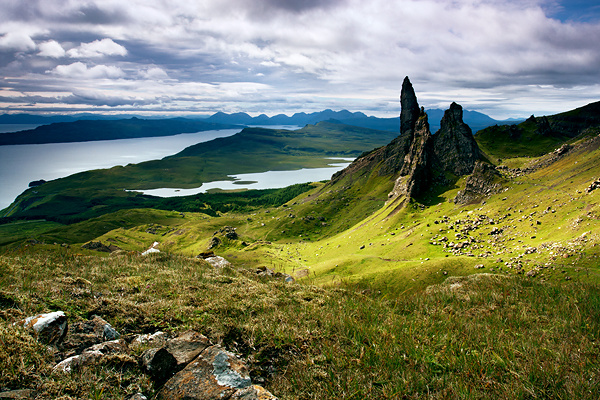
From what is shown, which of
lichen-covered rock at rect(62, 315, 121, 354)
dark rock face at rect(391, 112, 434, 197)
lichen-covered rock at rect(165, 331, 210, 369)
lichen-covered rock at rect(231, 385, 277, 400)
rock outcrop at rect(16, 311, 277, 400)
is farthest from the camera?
dark rock face at rect(391, 112, 434, 197)

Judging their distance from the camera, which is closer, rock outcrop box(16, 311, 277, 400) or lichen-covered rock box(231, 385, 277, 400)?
lichen-covered rock box(231, 385, 277, 400)

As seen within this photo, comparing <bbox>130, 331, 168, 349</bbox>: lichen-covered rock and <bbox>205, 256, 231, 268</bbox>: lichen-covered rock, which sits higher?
<bbox>130, 331, 168, 349</bbox>: lichen-covered rock

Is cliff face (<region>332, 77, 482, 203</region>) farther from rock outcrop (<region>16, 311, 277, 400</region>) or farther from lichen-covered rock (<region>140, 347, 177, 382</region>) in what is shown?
lichen-covered rock (<region>140, 347, 177, 382</region>)

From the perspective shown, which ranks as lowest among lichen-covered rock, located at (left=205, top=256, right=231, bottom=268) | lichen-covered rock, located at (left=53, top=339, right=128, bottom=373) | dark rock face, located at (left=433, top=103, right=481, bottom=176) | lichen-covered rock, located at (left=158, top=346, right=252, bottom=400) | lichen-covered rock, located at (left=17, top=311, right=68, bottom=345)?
lichen-covered rock, located at (left=205, top=256, right=231, bottom=268)

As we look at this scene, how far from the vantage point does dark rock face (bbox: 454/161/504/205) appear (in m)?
87.8

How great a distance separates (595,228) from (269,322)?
2154 inches

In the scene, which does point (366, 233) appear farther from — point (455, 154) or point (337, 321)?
point (337, 321)

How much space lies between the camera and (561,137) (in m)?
197

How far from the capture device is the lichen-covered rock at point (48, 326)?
8.91m

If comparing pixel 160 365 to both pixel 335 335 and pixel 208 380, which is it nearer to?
pixel 208 380

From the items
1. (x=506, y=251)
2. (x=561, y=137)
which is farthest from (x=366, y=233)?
(x=561, y=137)

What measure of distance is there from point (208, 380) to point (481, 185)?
340ft

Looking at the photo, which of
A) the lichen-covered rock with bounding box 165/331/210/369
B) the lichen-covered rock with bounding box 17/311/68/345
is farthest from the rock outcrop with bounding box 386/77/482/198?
the lichen-covered rock with bounding box 17/311/68/345

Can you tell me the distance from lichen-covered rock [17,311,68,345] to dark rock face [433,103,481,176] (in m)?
142
